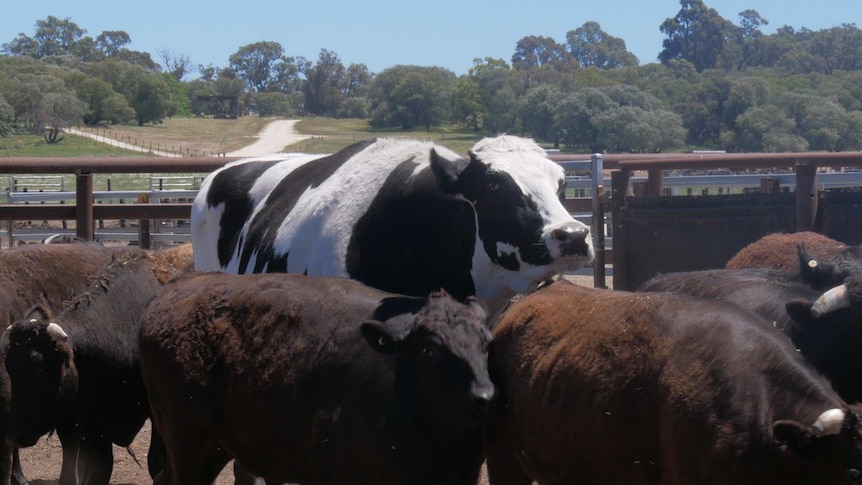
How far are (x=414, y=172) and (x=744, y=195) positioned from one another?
3.71 m

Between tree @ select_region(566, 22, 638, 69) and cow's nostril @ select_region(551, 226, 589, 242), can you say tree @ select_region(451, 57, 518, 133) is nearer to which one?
cow's nostril @ select_region(551, 226, 589, 242)

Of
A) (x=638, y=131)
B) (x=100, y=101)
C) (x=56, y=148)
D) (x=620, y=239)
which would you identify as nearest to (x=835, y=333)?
(x=620, y=239)

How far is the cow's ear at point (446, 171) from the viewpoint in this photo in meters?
5.31

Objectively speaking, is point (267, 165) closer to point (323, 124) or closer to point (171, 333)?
point (171, 333)

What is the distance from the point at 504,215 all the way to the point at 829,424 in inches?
85.2

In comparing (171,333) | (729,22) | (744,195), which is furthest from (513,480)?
(729,22)

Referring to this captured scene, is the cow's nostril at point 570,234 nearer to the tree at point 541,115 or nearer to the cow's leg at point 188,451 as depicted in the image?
the cow's leg at point 188,451

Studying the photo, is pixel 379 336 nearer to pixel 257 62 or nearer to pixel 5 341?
pixel 5 341

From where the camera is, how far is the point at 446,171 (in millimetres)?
5324

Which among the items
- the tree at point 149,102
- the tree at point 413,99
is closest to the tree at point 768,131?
the tree at point 413,99

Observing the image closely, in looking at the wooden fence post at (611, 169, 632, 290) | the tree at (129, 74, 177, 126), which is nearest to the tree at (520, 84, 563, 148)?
the wooden fence post at (611, 169, 632, 290)

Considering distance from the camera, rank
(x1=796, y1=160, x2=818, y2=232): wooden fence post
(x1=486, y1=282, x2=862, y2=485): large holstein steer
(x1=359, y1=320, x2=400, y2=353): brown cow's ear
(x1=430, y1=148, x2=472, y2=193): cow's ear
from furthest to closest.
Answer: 1. (x1=796, y1=160, x2=818, y2=232): wooden fence post
2. (x1=430, y1=148, x2=472, y2=193): cow's ear
3. (x1=359, y1=320, x2=400, y2=353): brown cow's ear
4. (x1=486, y1=282, x2=862, y2=485): large holstein steer

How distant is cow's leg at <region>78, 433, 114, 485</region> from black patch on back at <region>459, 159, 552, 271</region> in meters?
2.73

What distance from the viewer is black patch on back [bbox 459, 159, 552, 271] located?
201 inches
